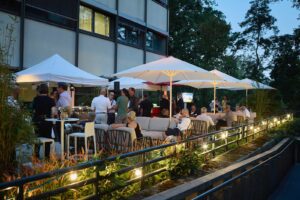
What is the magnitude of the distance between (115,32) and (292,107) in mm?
19015

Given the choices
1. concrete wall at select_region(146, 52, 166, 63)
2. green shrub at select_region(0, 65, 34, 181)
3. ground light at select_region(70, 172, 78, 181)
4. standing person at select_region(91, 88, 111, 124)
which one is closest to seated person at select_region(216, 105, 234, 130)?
standing person at select_region(91, 88, 111, 124)

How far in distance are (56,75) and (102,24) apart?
9129mm

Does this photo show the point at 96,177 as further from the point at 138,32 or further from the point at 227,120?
the point at 138,32

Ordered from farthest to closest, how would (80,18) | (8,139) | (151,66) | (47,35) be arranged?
(80,18) → (47,35) → (151,66) → (8,139)

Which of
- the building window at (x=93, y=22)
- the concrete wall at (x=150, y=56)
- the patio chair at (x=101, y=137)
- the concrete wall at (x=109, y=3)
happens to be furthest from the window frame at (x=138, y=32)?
the patio chair at (x=101, y=137)

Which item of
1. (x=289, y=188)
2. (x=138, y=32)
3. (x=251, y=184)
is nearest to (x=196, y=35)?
(x=138, y=32)

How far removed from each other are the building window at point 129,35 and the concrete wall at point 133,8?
679 millimetres

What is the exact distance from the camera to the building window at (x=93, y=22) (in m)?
16.5

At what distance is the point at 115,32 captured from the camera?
18.3 meters

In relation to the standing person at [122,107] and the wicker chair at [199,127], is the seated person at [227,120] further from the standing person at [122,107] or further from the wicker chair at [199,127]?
the standing person at [122,107]

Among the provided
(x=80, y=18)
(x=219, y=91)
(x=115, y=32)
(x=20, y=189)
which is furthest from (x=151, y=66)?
(x=219, y=91)

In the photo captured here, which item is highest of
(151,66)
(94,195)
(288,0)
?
(288,0)

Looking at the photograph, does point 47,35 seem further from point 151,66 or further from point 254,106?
point 254,106

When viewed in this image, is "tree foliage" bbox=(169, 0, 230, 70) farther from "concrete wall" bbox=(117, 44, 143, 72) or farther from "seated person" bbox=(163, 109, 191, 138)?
"seated person" bbox=(163, 109, 191, 138)
